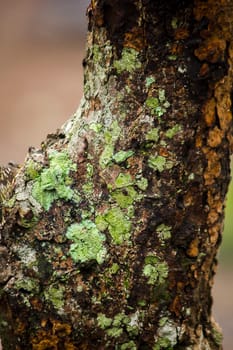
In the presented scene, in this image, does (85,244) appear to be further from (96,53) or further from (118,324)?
(96,53)

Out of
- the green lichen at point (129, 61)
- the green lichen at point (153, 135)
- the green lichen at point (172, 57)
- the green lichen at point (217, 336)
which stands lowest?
the green lichen at point (217, 336)

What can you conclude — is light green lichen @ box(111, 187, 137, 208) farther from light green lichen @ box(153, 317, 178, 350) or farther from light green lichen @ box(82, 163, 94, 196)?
light green lichen @ box(153, 317, 178, 350)

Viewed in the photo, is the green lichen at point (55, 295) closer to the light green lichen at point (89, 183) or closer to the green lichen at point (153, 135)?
the light green lichen at point (89, 183)

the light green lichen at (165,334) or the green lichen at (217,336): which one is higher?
the green lichen at (217,336)

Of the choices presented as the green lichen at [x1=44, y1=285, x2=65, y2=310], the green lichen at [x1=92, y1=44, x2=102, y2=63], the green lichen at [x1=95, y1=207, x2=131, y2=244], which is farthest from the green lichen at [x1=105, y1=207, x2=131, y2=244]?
the green lichen at [x1=92, y1=44, x2=102, y2=63]

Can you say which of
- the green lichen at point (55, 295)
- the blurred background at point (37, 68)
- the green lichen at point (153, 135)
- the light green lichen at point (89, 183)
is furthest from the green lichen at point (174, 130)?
the blurred background at point (37, 68)

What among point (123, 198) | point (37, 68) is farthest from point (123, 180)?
point (37, 68)
